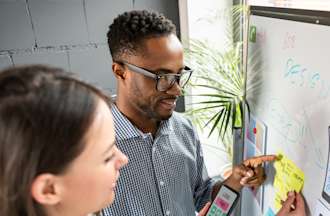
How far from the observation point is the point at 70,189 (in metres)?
0.52

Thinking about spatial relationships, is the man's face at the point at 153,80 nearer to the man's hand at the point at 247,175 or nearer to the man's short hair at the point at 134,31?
the man's short hair at the point at 134,31

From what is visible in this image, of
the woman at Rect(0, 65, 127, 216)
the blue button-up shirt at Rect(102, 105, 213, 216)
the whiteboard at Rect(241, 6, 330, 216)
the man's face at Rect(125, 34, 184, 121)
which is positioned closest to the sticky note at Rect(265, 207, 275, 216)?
the whiteboard at Rect(241, 6, 330, 216)

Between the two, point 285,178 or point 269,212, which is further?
point 269,212

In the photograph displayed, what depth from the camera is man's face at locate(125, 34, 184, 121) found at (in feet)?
2.99

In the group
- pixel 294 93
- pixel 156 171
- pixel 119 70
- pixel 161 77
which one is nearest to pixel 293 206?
pixel 294 93

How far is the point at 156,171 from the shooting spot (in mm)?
1015

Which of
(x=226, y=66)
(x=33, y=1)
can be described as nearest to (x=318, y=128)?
(x=226, y=66)

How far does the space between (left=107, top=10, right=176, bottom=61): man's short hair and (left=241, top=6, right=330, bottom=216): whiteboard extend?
333mm

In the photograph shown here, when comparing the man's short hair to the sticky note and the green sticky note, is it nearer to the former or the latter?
the green sticky note

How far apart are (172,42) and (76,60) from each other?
3.53ft

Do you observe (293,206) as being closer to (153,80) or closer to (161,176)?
(161,176)

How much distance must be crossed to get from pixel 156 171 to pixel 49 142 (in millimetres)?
593

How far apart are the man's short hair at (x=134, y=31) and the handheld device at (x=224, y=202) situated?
57 cm

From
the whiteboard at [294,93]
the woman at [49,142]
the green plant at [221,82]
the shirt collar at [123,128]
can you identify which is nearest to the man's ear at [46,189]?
the woman at [49,142]
